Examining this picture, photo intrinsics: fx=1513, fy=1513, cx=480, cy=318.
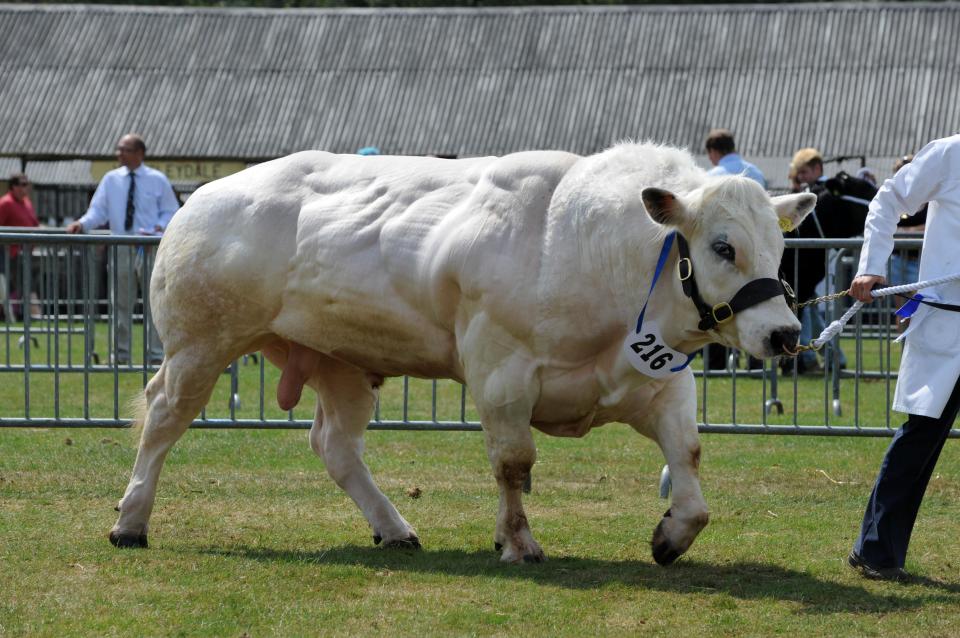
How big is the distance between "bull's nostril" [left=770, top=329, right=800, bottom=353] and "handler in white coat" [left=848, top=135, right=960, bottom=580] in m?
0.54

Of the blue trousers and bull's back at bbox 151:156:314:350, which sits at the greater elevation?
bull's back at bbox 151:156:314:350

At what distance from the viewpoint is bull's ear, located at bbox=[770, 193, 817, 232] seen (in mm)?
6406

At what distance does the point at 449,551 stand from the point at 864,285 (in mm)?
2284

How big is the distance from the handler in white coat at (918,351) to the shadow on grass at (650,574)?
0.25 m

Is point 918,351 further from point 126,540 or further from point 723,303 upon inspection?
point 126,540

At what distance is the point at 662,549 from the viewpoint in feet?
21.7

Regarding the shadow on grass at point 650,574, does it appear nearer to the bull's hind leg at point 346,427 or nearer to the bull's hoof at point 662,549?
the bull's hoof at point 662,549

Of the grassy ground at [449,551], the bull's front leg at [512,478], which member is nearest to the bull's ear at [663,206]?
the bull's front leg at [512,478]

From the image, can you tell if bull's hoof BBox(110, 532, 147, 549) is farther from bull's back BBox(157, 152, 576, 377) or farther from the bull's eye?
the bull's eye

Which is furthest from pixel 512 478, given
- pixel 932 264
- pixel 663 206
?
pixel 932 264

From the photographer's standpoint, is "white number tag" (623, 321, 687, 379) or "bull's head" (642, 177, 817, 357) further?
"white number tag" (623, 321, 687, 379)

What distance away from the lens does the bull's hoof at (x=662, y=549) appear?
6.58 m

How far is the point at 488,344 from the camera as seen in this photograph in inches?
261

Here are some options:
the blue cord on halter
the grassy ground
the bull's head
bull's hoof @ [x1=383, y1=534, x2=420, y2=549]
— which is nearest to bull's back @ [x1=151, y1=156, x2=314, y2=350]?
the grassy ground
